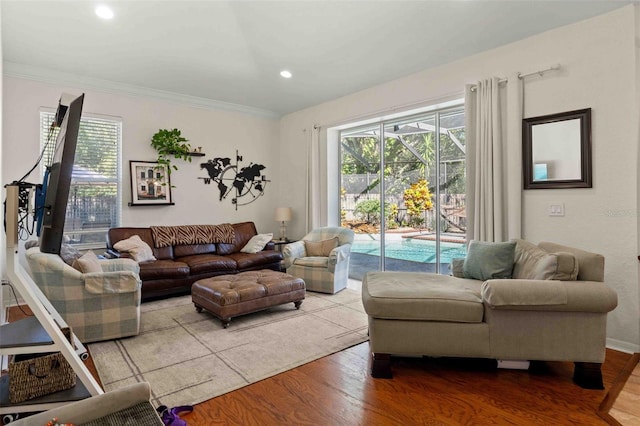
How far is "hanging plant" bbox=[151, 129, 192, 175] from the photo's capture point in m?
5.06

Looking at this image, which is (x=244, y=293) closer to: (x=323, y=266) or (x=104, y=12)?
(x=323, y=266)

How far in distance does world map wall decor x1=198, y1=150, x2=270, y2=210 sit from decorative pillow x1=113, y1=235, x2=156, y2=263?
1507 millimetres

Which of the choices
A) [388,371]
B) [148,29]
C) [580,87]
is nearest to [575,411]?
[388,371]

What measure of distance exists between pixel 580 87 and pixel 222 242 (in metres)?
4.67

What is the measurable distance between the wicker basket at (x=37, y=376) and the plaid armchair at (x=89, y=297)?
1.18 metres

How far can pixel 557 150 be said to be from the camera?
128 inches

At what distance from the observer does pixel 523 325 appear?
7.70ft

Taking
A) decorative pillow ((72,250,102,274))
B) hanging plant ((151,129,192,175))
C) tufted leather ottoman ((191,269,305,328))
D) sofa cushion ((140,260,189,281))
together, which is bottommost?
tufted leather ottoman ((191,269,305,328))

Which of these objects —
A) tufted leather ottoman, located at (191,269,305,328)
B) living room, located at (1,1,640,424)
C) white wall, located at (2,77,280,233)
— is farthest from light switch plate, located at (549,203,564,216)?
white wall, located at (2,77,280,233)

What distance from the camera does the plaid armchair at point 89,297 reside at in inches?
114

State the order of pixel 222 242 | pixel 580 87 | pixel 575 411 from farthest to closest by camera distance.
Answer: pixel 222 242 < pixel 580 87 < pixel 575 411

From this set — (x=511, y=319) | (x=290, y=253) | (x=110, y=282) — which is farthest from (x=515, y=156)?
(x=110, y=282)

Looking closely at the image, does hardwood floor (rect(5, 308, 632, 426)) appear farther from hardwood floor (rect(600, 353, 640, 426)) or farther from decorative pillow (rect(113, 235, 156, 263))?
decorative pillow (rect(113, 235, 156, 263))

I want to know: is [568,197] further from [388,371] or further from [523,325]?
[388,371]
